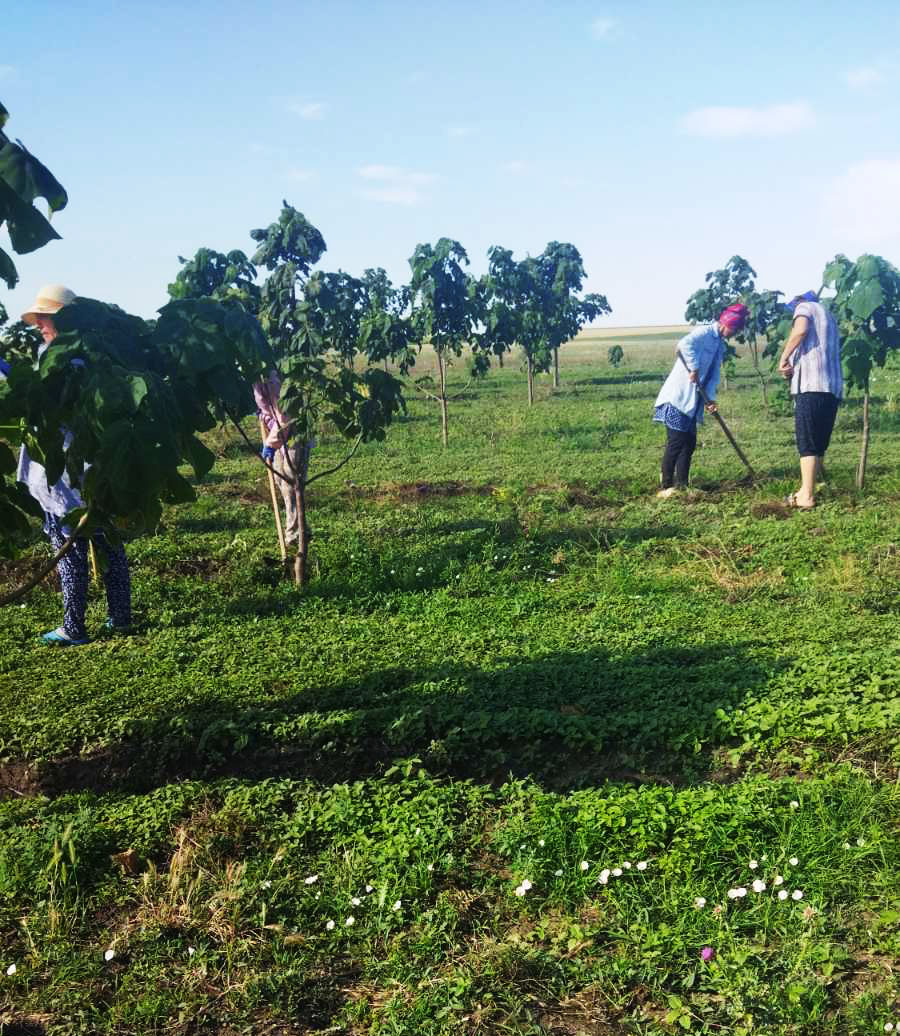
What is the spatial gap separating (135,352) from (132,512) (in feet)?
2.09

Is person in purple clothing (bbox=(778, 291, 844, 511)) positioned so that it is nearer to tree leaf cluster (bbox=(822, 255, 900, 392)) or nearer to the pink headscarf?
the pink headscarf

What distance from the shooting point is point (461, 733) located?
13.5 feet

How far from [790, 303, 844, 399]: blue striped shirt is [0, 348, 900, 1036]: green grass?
63.4 inches

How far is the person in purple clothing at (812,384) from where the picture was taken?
27.2 feet

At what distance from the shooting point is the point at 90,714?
4.59 metres

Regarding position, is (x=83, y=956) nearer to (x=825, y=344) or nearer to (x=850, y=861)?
(x=850, y=861)

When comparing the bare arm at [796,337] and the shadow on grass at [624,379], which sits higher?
the shadow on grass at [624,379]

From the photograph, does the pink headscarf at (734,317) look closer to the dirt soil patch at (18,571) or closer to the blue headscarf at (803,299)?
the blue headscarf at (803,299)

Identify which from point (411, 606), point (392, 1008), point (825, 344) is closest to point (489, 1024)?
point (392, 1008)

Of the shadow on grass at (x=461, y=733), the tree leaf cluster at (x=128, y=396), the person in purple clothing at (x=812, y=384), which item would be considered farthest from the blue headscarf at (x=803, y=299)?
the tree leaf cluster at (x=128, y=396)

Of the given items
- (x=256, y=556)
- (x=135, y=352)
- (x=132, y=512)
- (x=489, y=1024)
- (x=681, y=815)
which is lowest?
(x=489, y=1024)

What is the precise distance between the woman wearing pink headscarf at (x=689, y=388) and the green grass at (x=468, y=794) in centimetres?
206

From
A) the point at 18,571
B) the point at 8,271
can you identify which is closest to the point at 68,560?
the point at 18,571

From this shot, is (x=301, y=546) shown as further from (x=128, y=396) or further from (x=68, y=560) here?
(x=128, y=396)
